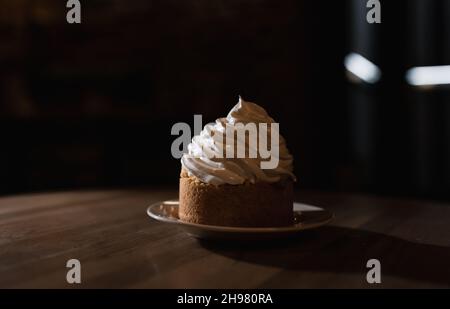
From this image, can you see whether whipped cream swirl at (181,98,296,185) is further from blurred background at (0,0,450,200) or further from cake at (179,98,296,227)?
blurred background at (0,0,450,200)

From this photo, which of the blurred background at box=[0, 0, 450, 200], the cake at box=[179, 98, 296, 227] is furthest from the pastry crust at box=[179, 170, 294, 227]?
the blurred background at box=[0, 0, 450, 200]

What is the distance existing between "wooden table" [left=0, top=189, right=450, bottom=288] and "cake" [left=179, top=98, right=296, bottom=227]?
6 centimetres

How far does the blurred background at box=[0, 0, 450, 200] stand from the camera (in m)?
3.36

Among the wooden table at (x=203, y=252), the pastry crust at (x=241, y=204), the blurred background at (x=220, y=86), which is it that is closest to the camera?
the wooden table at (x=203, y=252)

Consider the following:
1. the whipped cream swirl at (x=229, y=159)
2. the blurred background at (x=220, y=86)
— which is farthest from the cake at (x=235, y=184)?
the blurred background at (x=220, y=86)

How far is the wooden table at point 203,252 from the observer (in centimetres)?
73

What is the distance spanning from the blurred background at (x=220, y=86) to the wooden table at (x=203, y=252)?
2.13 meters

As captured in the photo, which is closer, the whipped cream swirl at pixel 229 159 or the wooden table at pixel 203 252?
the wooden table at pixel 203 252

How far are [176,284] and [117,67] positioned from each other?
3189 mm

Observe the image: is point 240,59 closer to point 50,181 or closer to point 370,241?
point 50,181

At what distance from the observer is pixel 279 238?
Answer: 1.00m

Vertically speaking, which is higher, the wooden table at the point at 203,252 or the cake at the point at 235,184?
the cake at the point at 235,184

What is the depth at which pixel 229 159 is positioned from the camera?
3.35 ft

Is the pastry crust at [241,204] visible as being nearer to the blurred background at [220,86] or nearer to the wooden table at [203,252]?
the wooden table at [203,252]
